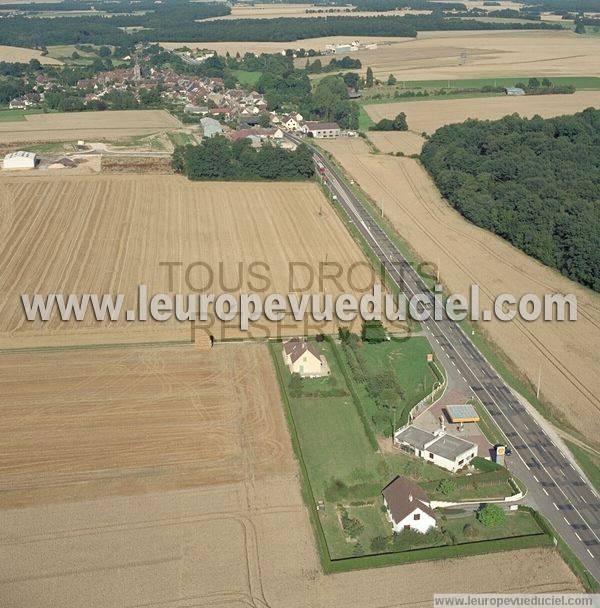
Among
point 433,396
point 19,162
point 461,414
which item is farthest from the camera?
point 19,162

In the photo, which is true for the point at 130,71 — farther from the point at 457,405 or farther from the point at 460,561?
the point at 460,561

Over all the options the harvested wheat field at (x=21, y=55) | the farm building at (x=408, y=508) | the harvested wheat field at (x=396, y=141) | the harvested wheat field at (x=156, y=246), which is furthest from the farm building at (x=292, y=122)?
the farm building at (x=408, y=508)

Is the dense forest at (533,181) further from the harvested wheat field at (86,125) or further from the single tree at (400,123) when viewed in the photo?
the harvested wheat field at (86,125)

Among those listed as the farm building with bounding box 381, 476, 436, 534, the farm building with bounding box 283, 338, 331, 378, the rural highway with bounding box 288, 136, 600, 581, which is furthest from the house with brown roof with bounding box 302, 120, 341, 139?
the farm building with bounding box 381, 476, 436, 534

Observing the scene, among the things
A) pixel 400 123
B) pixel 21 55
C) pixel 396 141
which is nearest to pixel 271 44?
pixel 21 55

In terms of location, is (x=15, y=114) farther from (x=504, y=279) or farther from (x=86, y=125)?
(x=504, y=279)

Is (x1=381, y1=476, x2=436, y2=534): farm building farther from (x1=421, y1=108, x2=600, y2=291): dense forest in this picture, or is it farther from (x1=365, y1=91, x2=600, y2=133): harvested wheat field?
(x1=365, y1=91, x2=600, y2=133): harvested wheat field
